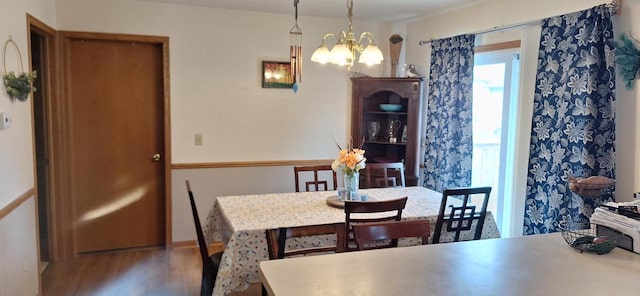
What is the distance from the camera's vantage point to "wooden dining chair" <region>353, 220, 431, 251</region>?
201cm

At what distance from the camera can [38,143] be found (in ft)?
12.8

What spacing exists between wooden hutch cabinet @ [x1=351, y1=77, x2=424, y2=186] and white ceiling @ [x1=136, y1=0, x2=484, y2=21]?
0.64 m

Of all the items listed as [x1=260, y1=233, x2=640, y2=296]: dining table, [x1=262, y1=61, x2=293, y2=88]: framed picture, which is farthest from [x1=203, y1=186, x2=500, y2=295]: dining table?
[x1=262, y1=61, x2=293, y2=88]: framed picture

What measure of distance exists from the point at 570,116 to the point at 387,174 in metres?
1.56

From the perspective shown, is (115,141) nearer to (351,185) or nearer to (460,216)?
(351,185)

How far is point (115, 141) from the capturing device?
4176mm

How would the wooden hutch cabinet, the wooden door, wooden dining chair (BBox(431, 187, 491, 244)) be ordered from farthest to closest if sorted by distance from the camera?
the wooden hutch cabinet
the wooden door
wooden dining chair (BBox(431, 187, 491, 244))

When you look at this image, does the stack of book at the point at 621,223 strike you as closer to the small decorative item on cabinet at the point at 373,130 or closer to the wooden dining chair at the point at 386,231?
the wooden dining chair at the point at 386,231

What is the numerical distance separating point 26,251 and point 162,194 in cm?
150

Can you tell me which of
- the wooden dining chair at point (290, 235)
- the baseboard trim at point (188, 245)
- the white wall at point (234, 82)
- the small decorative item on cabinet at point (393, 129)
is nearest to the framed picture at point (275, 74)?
the white wall at point (234, 82)

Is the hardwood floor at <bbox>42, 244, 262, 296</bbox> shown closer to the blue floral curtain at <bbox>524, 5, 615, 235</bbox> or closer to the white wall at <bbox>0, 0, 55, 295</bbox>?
the white wall at <bbox>0, 0, 55, 295</bbox>

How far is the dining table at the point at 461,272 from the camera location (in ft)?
4.79

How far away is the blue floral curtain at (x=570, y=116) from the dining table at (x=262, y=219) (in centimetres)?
42

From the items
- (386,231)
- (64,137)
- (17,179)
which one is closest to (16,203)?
(17,179)
